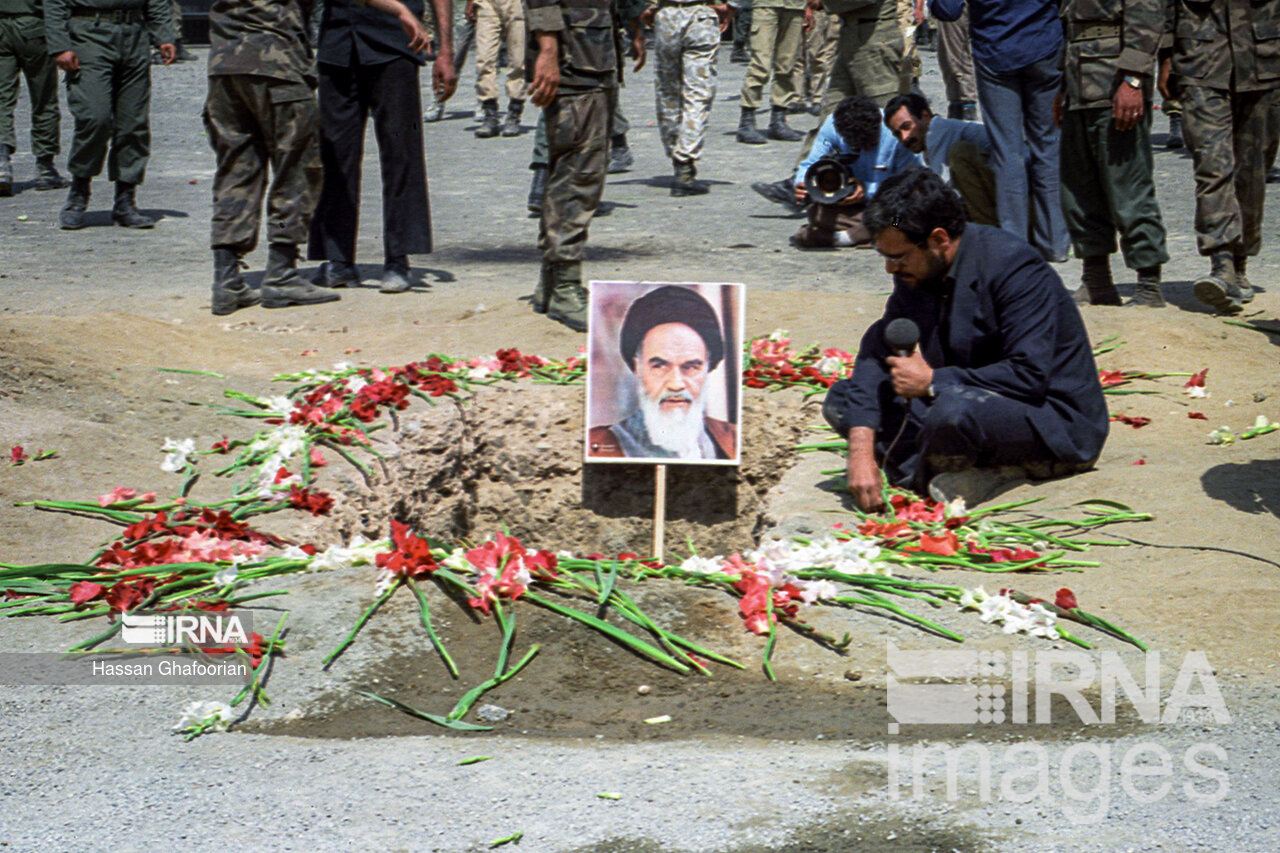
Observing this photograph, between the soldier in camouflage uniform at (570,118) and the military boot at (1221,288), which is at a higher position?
the soldier in camouflage uniform at (570,118)

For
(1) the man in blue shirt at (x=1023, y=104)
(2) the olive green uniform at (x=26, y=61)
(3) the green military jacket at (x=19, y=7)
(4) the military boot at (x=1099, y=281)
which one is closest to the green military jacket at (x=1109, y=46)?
(1) the man in blue shirt at (x=1023, y=104)

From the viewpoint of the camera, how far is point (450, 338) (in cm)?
633

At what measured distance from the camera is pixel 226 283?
6.83 m

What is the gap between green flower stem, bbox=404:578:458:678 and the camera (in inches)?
130

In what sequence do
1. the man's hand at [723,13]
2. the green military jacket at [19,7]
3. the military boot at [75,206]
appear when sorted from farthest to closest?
the man's hand at [723,13] → the green military jacket at [19,7] → the military boot at [75,206]

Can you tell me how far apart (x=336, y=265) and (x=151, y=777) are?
16.3 feet

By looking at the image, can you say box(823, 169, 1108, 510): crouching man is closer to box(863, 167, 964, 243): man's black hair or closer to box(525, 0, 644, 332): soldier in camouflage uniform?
box(863, 167, 964, 243): man's black hair

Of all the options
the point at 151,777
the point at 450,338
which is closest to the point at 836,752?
Result: the point at 151,777

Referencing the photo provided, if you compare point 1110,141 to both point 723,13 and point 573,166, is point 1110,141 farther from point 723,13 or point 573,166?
point 723,13

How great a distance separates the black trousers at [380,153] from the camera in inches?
281

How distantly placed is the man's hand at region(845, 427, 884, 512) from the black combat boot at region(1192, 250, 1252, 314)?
8.32 ft

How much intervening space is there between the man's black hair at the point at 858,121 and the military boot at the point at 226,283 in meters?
3.57

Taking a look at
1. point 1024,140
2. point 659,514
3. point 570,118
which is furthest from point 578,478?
point 1024,140

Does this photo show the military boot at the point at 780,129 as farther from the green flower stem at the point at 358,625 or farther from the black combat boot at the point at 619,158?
the green flower stem at the point at 358,625
